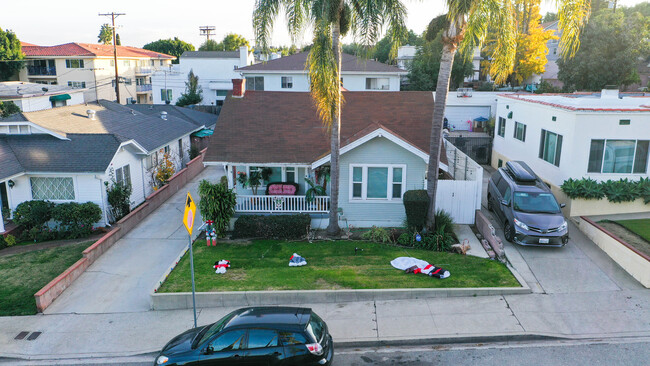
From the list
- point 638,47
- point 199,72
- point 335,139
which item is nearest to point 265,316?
point 335,139

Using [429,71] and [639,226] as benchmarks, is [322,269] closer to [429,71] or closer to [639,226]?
[639,226]

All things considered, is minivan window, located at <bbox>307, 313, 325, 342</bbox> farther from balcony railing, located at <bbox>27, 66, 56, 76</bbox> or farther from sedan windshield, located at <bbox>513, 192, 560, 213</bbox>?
balcony railing, located at <bbox>27, 66, 56, 76</bbox>

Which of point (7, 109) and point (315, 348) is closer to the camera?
point (315, 348)

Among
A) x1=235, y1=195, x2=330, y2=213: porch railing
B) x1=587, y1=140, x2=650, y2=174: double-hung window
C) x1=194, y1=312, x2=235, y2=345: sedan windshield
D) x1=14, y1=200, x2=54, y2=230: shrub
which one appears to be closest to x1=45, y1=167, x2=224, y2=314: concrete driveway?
x1=235, y1=195, x2=330, y2=213: porch railing

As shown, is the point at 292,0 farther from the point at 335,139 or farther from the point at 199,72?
the point at 199,72

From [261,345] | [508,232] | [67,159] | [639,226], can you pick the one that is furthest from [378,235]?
[67,159]

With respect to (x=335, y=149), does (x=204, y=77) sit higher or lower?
higher

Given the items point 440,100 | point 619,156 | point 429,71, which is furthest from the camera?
point 429,71

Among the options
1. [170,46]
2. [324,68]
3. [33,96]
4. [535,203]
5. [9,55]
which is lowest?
[535,203]
